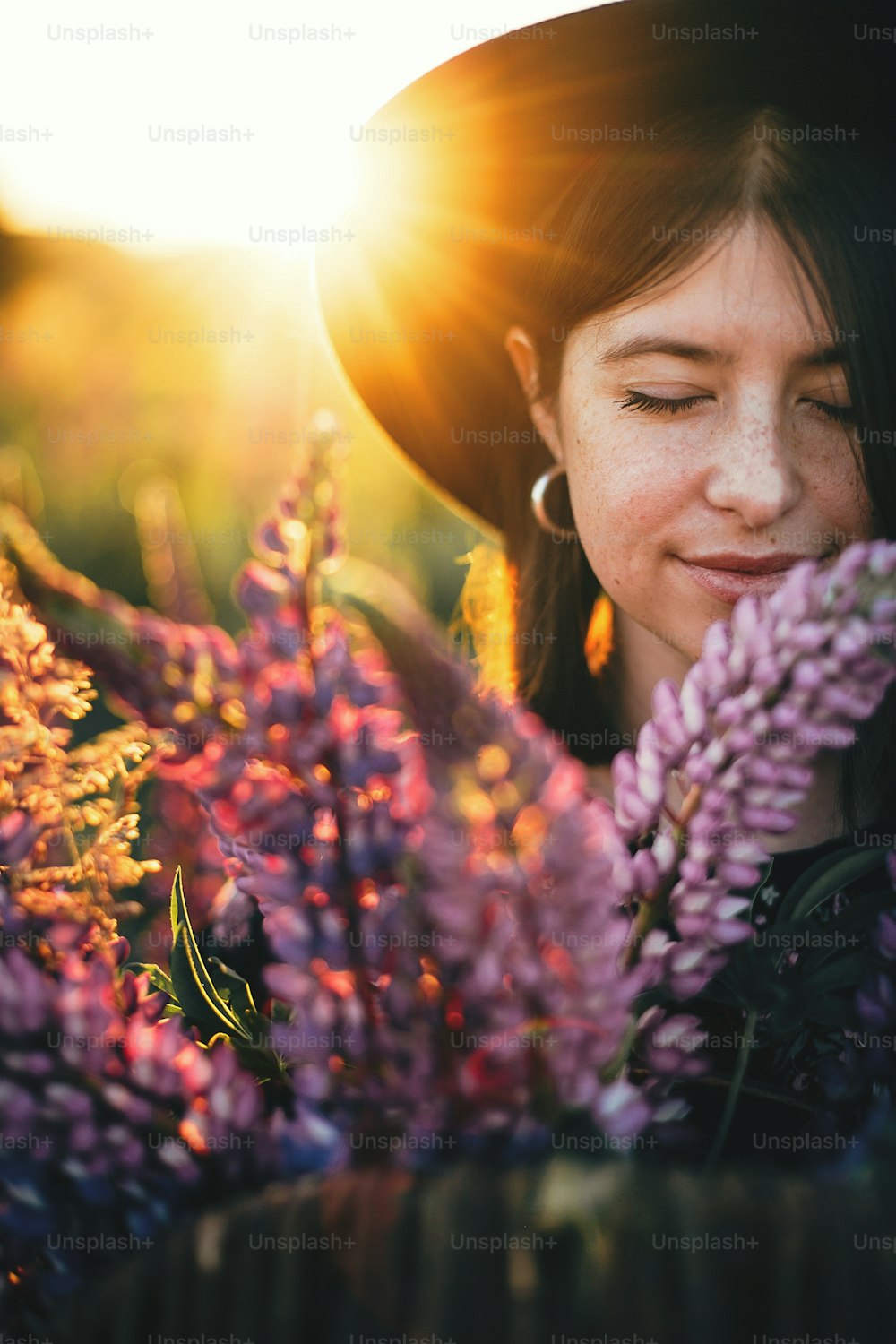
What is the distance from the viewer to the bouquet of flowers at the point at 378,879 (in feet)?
1.50

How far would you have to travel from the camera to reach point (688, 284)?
3.45 feet

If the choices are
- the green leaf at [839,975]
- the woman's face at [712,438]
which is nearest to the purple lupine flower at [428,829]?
the green leaf at [839,975]

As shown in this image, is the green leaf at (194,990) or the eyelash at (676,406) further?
the eyelash at (676,406)

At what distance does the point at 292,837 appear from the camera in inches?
18.7

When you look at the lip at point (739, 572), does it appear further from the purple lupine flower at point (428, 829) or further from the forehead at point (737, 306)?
the purple lupine flower at point (428, 829)

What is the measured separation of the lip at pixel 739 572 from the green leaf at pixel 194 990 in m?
0.65

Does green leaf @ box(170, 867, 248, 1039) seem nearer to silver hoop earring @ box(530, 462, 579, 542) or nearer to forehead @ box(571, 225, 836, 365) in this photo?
forehead @ box(571, 225, 836, 365)

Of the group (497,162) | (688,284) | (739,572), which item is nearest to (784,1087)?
(739,572)

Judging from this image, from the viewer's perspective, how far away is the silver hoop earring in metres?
1.45

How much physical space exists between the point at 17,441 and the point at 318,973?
4404 mm

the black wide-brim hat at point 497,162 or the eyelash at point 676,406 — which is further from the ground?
the black wide-brim hat at point 497,162

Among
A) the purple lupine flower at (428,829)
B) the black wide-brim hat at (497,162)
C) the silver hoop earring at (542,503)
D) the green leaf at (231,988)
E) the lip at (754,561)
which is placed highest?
the black wide-brim hat at (497,162)

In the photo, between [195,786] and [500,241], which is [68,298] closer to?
[500,241]

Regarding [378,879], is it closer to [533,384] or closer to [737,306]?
[737,306]
